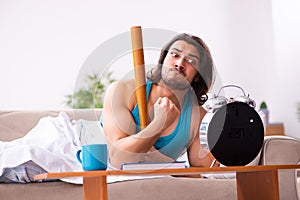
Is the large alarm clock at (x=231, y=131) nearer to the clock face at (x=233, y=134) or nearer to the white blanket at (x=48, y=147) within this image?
the clock face at (x=233, y=134)

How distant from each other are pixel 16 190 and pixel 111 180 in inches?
14.2

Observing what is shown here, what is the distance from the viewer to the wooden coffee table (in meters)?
1.68

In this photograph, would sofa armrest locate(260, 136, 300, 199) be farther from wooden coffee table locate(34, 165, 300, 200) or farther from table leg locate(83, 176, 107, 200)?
table leg locate(83, 176, 107, 200)

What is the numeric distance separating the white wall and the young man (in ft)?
9.23

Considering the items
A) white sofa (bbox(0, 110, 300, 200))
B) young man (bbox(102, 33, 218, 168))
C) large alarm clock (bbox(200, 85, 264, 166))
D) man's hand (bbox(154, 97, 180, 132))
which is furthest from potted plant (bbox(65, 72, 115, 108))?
white sofa (bbox(0, 110, 300, 200))

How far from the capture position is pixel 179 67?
1.90 meters

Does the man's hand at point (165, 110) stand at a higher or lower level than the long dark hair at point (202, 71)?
lower

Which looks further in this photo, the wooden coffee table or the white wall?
the white wall

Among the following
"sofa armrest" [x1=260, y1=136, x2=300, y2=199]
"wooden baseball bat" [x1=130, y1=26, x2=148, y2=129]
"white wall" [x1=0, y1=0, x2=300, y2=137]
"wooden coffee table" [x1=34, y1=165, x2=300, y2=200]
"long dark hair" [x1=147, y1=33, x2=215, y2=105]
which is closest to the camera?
"wooden coffee table" [x1=34, y1=165, x2=300, y2=200]

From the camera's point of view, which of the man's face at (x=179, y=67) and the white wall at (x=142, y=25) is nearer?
the man's face at (x=179, y=67)

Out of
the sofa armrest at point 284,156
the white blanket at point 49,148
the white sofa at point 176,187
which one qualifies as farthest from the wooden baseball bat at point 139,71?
the sofa armrest at point 284,156

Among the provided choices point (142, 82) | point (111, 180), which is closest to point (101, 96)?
point (142, 82)

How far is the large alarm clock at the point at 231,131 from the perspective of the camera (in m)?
1.96

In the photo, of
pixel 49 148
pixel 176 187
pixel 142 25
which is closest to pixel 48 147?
pixel 49 148
